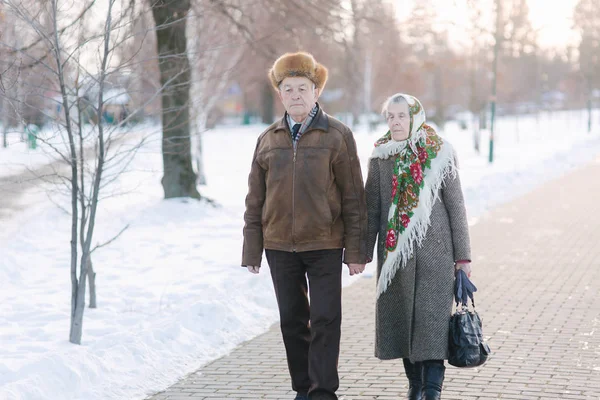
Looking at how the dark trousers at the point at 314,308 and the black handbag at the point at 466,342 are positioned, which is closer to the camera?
the black handbag at the point at 466,342

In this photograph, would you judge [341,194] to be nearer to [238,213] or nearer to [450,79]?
[238,213]

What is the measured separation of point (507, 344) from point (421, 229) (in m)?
2.06

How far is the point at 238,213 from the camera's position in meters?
15.7

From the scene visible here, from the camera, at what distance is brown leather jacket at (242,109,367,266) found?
484 cm

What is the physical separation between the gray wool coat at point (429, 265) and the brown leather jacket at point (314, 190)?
0.55 ft

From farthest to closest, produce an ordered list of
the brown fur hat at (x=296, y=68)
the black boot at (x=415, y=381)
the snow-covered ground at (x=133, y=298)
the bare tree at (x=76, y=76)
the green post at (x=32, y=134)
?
1. the green post at (x=32, y=134)
2. the bare tree at (x=76, y=76)
3. the snow-covered ground at (x=133, y=298)
4. the black boot at (x=415, y=381)
5. the brown fur hat at (x=296, y=68)

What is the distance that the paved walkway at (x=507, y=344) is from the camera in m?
5.55

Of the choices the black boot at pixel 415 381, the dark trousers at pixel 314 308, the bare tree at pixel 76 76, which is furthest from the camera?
the bare tree at pixel 76 76

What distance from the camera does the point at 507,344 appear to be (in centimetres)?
665

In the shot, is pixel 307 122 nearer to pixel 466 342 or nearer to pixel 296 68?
pixel 296 68

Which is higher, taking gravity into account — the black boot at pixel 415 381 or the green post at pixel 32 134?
the green post at pixel 32 134

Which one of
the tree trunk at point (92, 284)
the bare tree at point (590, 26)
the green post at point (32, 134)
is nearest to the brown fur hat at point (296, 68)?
the green post at point (32, 134)

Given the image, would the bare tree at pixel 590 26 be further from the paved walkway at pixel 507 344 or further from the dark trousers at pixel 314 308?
the dark trousers at pixel 314 308

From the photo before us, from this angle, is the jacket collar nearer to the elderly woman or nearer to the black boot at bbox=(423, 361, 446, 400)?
the elderly woman
